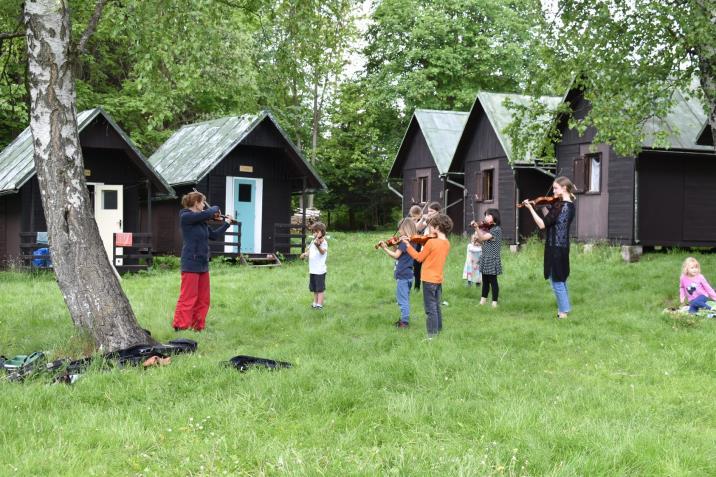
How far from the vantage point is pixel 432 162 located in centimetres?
2825

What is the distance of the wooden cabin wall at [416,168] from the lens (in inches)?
1107

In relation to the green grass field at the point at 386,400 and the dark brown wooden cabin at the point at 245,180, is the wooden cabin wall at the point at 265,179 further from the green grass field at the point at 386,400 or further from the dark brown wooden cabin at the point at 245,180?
the green grass field at the point at 386,400

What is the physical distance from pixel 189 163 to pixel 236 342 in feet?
45.0

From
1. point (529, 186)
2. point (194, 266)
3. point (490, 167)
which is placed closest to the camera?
point (194, 266)

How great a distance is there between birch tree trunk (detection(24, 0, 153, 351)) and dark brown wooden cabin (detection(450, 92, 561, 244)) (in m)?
15.2

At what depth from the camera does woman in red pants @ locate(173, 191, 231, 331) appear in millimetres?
9484

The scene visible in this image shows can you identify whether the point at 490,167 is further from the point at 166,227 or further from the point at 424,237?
the point at 424,237

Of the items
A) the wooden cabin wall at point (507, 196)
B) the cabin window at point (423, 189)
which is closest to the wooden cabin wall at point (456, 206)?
the cabin window at point (423, 189)

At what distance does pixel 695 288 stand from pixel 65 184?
27.7ft

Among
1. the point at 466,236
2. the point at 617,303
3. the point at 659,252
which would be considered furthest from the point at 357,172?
the point at 617,303

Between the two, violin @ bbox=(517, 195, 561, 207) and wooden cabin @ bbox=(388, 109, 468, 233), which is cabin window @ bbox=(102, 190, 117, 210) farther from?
violin @ bbox=(517, 195, 561, 207)

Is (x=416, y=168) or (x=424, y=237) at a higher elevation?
(x=416, y=168)

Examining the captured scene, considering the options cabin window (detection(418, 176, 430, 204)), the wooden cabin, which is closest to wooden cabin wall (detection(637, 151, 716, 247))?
the wooden cabin

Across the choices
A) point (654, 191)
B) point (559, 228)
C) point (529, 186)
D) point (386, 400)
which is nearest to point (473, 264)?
point (559, 228)
